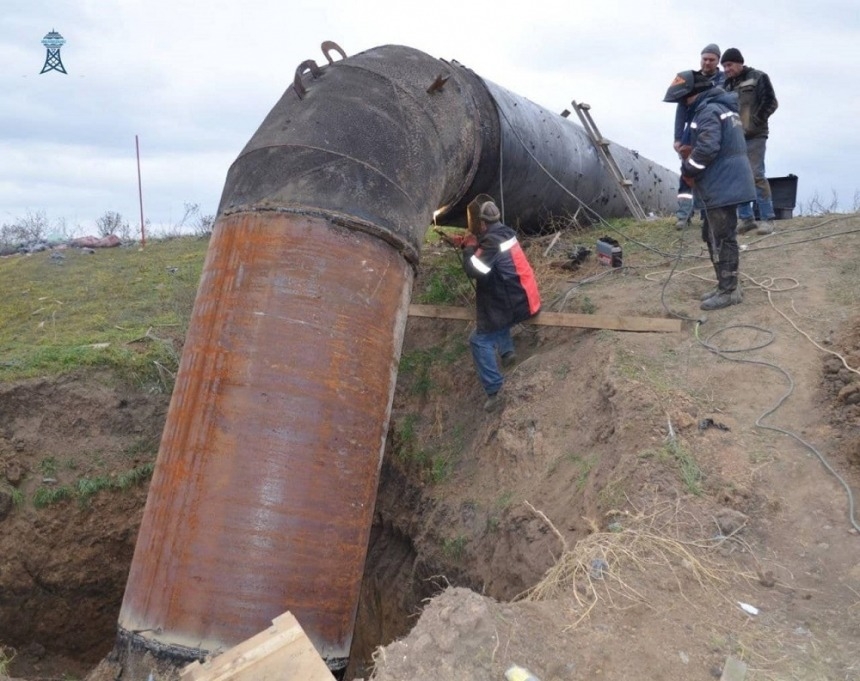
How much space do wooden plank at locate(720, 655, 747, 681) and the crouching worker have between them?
305 centimetres

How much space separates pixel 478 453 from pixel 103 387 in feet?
12.1

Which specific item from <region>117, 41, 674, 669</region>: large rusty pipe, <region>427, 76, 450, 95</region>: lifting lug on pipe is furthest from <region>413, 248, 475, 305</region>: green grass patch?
<region>117, 41, 674, 669</region>: large rusty pipe

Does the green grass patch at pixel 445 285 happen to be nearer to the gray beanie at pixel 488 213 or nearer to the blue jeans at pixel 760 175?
the gray beanie at pixel 488 213

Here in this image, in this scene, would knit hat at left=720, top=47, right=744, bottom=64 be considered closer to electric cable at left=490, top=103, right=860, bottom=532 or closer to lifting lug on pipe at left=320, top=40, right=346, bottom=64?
electric cable at left=490, top=103, right=860, bottom=532

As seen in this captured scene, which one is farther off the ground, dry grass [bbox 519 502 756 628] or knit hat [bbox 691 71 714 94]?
knit hat [bbox 691 71 714 94]

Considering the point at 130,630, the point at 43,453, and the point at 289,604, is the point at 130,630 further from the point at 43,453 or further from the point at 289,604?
the point at 43,453

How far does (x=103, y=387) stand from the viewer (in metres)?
7.17

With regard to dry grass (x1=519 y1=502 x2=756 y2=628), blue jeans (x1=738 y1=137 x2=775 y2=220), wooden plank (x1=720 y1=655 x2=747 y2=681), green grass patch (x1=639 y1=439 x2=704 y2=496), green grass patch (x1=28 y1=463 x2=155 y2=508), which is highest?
blue jeans (x1=738 y1=137 x2=775 y2=220)

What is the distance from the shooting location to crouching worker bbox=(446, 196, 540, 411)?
571 cm

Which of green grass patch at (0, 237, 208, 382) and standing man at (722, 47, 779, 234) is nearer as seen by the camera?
green grass patch at (0, 237, 208, 382)

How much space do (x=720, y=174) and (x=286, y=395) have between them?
12.5ft

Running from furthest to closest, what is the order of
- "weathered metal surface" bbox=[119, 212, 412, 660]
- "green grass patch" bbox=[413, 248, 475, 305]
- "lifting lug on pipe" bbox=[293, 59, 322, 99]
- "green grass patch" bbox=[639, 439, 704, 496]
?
"green grass patch" bbox=[413, 248, 475, 305] < "lifting lug on pipe" bbox=[293, 59, 322, 99] < "green grass patch" bbox=[639, 439, 704, 496] < "weathered metal surface" bbox=[119, 212, 412, 660]

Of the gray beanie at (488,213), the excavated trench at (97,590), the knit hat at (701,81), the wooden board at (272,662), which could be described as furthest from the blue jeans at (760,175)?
the wooden board at (272,662)

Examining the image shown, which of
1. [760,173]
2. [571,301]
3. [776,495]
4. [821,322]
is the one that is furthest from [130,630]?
[760,173]
